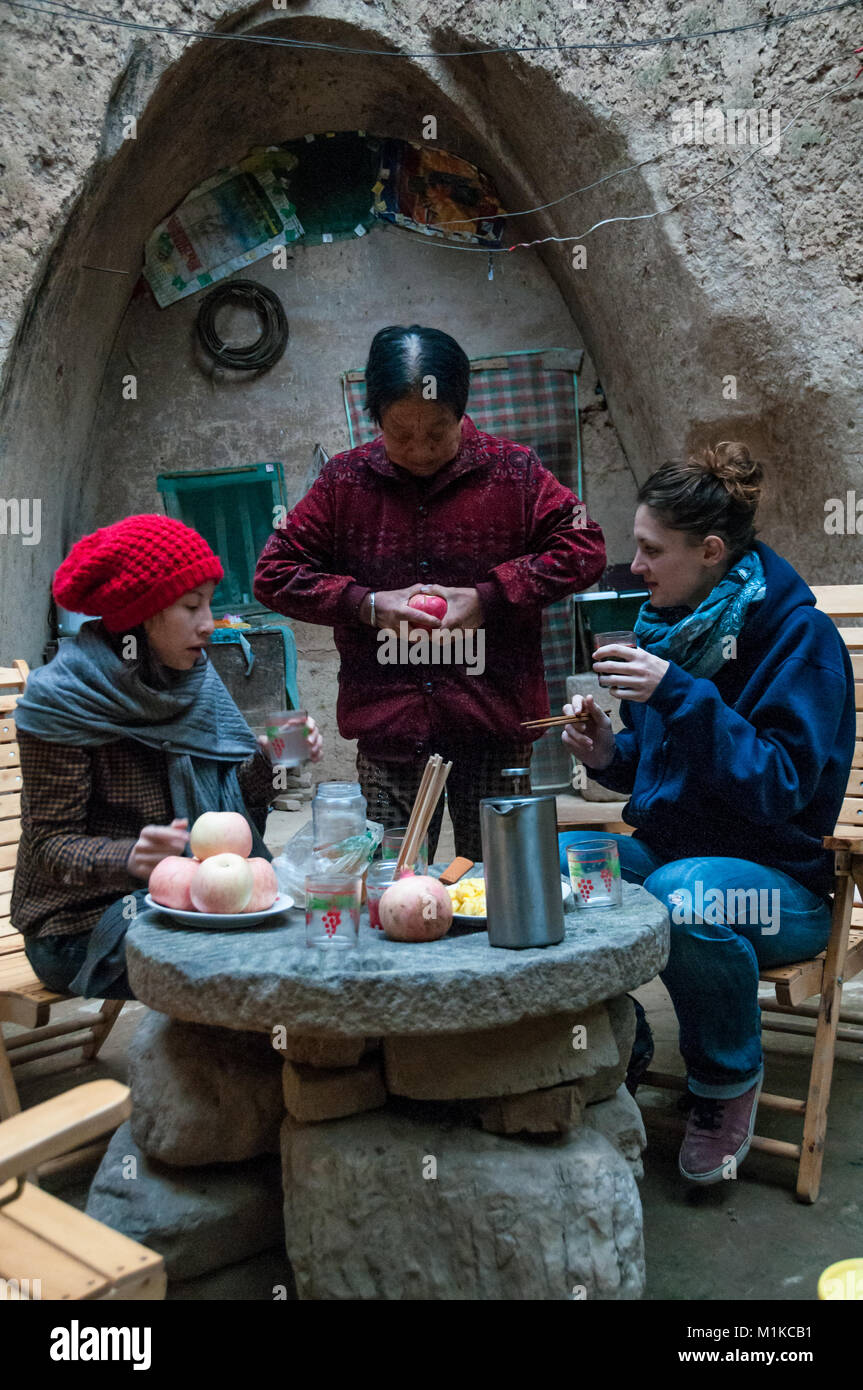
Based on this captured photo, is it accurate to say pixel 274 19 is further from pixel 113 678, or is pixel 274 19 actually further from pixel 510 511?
pixel 113 678

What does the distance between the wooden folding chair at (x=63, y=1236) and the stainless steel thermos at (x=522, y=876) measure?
0.70 m

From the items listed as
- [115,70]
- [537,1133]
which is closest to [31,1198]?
[537,1133]

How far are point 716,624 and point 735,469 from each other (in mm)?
363

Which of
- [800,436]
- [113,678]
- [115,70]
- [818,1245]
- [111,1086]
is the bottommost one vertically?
[818,1245]

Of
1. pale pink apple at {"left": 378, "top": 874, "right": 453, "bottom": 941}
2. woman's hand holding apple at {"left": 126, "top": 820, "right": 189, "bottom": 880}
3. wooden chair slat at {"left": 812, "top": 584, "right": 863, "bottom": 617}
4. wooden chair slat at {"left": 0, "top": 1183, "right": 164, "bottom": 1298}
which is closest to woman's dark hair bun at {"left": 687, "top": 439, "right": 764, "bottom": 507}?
wooden chair slat at {"left": 812, "top": 584, "right": 863, "bottom": 617}

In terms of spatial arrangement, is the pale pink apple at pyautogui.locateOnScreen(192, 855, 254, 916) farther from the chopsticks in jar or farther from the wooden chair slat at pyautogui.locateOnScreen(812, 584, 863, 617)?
the wooden chair slat at pyautogui.locateOnScreen(812, 584, 863, 617)

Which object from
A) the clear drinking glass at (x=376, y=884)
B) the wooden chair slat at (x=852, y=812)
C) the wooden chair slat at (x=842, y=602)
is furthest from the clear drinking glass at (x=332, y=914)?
the wooden chair slat at (x=842, y=602)

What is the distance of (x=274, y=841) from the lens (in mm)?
6492

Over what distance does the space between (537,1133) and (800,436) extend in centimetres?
463

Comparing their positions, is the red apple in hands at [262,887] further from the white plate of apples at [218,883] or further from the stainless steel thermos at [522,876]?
the stainless steel thermos at [522,876]

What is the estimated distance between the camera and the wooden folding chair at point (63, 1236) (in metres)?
1.41

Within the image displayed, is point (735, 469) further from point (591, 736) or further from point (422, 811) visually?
point (422, 811)

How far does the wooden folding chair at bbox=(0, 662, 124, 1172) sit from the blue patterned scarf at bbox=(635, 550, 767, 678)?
1603 millimetres
